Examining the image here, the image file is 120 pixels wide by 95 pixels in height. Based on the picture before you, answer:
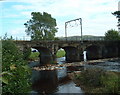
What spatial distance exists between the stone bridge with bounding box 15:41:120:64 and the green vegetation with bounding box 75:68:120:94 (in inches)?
580

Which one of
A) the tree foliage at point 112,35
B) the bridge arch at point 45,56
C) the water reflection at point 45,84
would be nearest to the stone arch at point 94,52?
the tree foliage at point 112,35

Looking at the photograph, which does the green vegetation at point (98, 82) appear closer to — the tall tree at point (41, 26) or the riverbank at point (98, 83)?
the riverbank at point (98, 83)

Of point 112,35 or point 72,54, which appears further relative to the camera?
point 112,35

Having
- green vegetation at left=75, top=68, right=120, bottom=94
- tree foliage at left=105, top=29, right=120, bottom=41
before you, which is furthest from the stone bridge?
green vegetation at left=75, top=68, right=120, bottom=94

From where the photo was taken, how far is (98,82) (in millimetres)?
12883

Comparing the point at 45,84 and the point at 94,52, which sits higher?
the point at 94,52

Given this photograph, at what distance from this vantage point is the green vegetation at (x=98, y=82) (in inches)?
435

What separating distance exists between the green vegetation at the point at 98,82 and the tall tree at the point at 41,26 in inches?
1065

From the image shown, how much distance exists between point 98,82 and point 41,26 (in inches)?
1190

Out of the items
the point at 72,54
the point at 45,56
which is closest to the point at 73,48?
the point at 72,54

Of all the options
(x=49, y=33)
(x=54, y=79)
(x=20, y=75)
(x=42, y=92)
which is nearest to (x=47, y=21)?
(x=49, y=33)

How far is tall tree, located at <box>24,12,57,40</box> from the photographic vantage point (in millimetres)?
40156

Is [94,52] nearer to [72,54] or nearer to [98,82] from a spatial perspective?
[72,54]

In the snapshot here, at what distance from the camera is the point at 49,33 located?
1624 inches
